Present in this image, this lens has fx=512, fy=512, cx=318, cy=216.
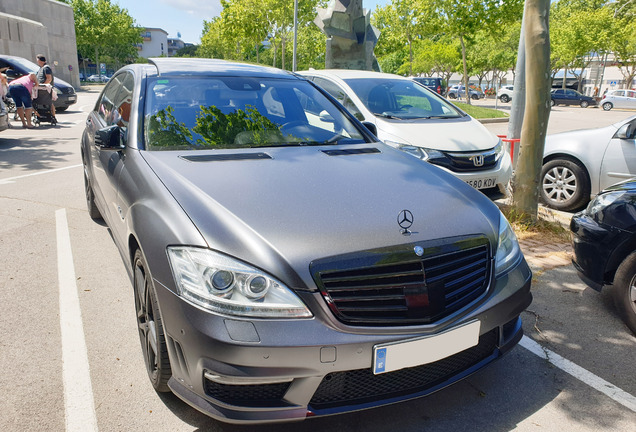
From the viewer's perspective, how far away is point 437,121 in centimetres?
663

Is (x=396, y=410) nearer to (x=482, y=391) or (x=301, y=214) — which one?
(x=482, y=391)

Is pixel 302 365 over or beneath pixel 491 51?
beneath

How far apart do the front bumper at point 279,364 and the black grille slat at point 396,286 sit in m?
0.05

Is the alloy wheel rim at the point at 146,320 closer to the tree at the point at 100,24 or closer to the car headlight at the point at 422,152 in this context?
the car headlight at the point at 422,152

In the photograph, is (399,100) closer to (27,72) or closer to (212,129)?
(212,129)

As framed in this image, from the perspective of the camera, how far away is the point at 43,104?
14.2 meters

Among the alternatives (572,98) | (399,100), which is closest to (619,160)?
(399,100)

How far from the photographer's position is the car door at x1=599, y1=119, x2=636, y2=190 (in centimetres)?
598

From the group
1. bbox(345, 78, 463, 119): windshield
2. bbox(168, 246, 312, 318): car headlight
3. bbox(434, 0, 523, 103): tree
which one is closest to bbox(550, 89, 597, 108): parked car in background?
bbox(434, 0, 523, 103): tree

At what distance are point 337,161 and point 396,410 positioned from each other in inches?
56.7

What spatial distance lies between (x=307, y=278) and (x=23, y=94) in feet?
45.3

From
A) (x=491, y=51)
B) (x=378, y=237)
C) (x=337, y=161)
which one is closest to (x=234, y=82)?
(x=337, y=161)

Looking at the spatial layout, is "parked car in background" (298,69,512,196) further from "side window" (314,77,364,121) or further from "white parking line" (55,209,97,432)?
"white parking line" (55,209,97,432)

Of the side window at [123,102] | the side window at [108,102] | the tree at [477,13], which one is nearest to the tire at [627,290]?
the side window at [123,102]
